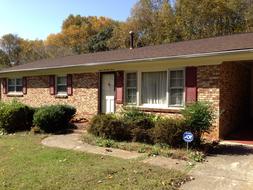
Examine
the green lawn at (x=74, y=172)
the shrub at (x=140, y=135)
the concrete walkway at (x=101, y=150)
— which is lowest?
the green lawn at (x=74, y=172)

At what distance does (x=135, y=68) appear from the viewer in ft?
43.0

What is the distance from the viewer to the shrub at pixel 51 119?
12.5 metres

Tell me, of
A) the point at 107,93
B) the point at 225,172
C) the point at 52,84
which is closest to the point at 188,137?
the point at 225,172

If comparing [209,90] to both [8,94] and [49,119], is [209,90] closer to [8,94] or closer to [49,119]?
[49,119]

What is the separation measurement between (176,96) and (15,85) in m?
12.0

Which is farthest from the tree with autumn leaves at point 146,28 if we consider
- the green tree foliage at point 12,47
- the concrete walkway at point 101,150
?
the concrete walkway at point 101,150

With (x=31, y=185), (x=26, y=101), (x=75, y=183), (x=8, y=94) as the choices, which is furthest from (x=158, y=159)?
(x=8, y=94)

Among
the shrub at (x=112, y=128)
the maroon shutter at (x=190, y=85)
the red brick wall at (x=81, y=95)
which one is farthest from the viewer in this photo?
the red brick wall at (x=81, y=95)

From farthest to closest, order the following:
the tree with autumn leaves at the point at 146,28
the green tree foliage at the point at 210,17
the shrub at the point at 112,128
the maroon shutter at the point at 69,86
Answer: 1. the tree with autumn leaves at the point at 146,28
2. the green tree foliage at the point at 210,17
3. the maroon shutter at the point at 69,86
4. the shrub at the point at 112,128

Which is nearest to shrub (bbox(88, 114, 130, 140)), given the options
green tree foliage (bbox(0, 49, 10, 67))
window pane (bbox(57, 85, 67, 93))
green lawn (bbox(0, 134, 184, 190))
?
green lawn (bbox(0, 134, 184, 190))

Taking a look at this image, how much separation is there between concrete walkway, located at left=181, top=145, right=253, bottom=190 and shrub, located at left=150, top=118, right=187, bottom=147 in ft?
3.45

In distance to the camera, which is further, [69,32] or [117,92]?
[69,32]

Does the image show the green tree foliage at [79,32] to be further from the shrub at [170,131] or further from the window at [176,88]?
the shrub at [170,131]

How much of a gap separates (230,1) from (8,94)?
72.5 ft
